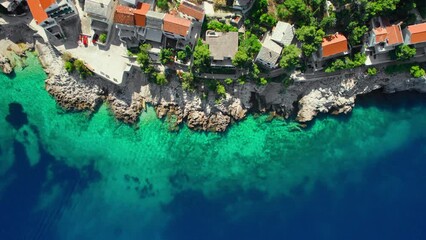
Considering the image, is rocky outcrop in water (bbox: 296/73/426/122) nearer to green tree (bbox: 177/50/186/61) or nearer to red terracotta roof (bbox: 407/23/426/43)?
red terracotta roof (bbox: 407/23/426/43)

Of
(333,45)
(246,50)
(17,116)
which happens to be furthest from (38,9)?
(333,45)

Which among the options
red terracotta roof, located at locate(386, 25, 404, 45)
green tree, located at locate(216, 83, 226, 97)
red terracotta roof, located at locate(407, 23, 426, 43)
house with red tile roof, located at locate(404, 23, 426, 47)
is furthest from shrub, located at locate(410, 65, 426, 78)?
green tree, located at locate(216, 83, 226, 97)

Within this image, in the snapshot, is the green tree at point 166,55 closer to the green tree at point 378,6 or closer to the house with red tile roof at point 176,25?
the house with red tile roof at point 176,25

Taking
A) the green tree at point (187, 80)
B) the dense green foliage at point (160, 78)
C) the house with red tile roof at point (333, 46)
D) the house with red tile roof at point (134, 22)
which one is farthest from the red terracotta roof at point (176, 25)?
the house with red tile roof at point (333, 46)

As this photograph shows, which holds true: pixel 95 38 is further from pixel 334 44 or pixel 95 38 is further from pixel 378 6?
pixel 378 6

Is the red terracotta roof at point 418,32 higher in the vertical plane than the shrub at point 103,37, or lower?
lower

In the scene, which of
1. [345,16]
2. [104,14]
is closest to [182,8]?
[104,14]
